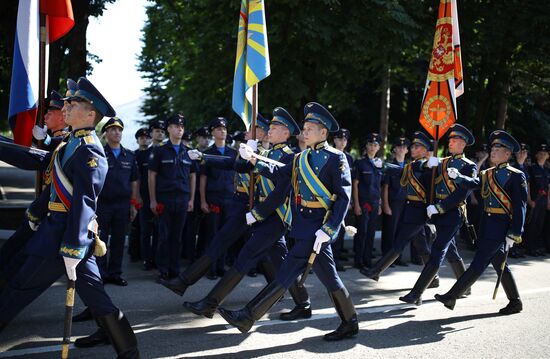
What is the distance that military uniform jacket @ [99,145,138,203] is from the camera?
24.7 ft

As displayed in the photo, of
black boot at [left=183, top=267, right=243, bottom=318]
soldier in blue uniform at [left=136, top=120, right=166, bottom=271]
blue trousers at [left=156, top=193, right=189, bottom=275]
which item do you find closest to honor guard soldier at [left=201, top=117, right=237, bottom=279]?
blue trousers at [left=156, top=193, right=189, bottom=275]

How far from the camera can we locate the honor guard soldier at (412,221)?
793cm

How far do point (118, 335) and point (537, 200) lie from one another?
10.1 m

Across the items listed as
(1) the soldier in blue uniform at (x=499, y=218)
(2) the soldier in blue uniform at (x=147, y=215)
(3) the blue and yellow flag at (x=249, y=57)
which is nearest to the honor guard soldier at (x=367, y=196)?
(1) the soldier in blue uniform at (x=499, y=218)

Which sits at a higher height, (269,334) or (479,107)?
(479,107)

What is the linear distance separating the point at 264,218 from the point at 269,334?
1158 millimetres

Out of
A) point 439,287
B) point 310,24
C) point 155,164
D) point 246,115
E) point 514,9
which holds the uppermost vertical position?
point 514,9

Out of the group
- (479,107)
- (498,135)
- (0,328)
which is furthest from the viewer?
(479,107)

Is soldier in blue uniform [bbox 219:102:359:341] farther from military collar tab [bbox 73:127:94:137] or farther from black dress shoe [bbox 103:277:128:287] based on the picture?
black dress shoe [bbox 103:277:128:287]

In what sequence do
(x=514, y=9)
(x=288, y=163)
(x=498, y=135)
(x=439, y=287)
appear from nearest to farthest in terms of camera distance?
(x=288, y=163) < (x=498, y=135) < (x=439, y=287) < (x=514, y=9)

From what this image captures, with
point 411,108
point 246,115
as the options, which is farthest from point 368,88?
point 246,115

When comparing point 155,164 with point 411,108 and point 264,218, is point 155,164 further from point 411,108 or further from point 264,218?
point 411,108

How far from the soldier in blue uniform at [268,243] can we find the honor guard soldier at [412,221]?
6.41 feet

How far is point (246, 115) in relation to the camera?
666 centimetres
